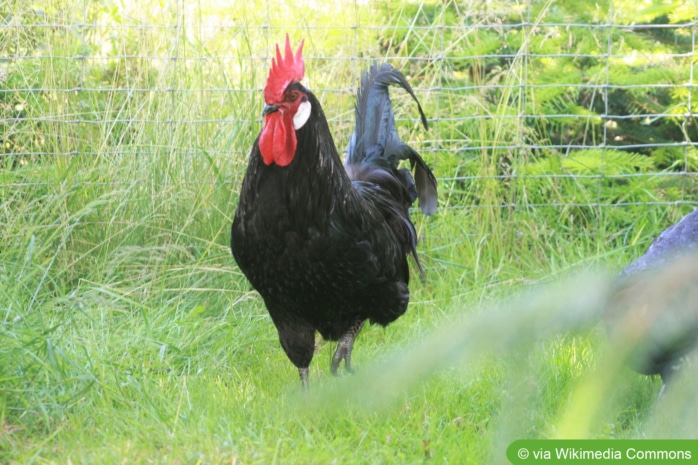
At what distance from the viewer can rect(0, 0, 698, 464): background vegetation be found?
3.38 metres

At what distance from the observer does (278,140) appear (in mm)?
3471


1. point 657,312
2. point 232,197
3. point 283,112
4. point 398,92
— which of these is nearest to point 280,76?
point 283,112

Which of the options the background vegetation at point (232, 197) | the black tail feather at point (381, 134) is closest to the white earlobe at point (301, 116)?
the black tail feather at point (381, 134)

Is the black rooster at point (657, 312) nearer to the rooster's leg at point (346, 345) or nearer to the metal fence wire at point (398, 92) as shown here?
the rooster's leg at point (346, 345)

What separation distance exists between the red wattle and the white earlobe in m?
0.02

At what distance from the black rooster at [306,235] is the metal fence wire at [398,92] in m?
1.65

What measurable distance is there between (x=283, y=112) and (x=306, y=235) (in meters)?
0.56

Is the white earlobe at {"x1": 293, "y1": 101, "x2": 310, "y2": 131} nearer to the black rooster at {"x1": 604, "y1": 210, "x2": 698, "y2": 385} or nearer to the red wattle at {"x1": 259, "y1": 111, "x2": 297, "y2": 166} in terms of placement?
the red wattle at {"x1": 259, "y1": 111, "x2": 297, "y2": 166}

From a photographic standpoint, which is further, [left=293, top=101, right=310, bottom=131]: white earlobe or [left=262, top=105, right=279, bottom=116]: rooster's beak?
[left=293, top=101, right=310, bottom=131]: white earlobe

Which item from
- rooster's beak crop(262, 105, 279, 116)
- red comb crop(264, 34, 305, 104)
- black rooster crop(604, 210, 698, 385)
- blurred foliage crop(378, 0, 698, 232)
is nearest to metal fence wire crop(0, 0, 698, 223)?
blurred foliage crop(378, 0, 698, 232)

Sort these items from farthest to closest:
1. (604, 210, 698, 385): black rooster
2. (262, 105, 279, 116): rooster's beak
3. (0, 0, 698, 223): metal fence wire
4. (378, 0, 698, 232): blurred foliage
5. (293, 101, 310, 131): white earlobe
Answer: (378, 0, 698, 232): blurred foliage, (0, 0, 698, 223): metal fence wire, (293, 101, 310, 131): white earlobe, (262, 105, 279, 116): rooster's beak, (604, 210, 698, 385): black rooster

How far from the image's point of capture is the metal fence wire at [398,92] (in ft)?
17.8

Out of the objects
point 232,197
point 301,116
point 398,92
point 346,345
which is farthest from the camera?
point 398,92

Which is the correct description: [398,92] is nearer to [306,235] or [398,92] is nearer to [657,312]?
[306,235]
